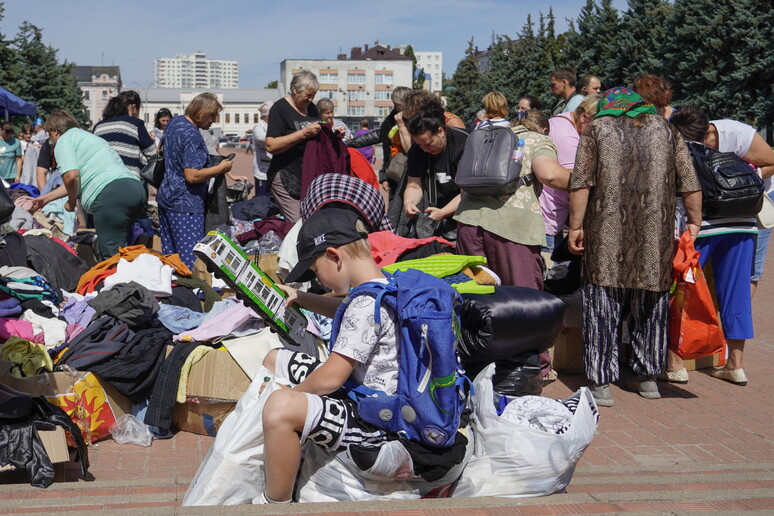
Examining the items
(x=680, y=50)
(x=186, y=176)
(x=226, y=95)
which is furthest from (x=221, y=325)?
(x=226, y=95)

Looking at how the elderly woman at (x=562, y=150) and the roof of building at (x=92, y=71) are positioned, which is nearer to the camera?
the elderly woman at (x=562, y=150)

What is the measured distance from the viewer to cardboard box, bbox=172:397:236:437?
15.6 ft

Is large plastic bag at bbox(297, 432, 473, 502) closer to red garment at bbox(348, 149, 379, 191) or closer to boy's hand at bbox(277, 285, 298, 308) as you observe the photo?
boy's hand at bbox(277, 285, 298, 308)

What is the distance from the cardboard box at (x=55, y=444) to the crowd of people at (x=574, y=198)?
2.31 meters

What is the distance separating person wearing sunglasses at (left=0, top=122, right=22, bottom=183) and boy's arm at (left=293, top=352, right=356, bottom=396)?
13.7 meters

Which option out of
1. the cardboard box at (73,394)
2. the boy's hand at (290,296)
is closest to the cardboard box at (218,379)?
the cardboard box at (73,394)

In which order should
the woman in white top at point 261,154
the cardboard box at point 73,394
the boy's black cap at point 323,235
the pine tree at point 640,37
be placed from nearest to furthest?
the boy's black cap at point 323,235 → the cardboard box at point 73,394 → the woman in white top at point 261,154 → the pine tree at point 640,37

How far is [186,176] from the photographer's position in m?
7.34

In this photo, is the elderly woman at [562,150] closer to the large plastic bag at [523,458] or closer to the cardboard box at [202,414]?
the cardboard box at [202,414]

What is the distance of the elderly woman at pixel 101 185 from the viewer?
723 centimetres

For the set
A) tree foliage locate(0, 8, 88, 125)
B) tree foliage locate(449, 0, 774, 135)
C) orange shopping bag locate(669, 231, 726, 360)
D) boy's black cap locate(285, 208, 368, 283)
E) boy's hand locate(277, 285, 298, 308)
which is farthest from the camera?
tree foliage locate(0, 8, 88, 125)

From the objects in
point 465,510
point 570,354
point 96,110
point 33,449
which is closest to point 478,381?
point 465,510

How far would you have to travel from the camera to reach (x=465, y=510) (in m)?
3.03

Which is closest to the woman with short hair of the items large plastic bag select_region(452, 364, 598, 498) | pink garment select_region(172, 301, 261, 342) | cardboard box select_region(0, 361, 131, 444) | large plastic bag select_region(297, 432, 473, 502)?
pink garment select_region(172, 301, 261, 342)
